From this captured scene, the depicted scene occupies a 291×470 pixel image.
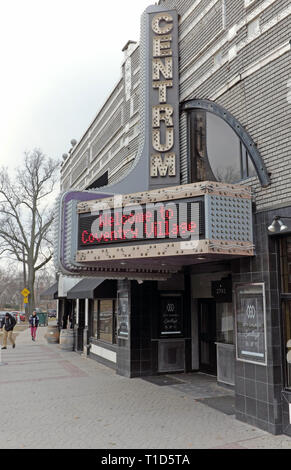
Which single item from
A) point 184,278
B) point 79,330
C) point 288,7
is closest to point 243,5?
point 288,7

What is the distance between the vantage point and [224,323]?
1087cm

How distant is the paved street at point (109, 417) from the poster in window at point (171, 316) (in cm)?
173

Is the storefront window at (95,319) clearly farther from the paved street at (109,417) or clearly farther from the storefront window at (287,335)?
the storefront window at (287,335)

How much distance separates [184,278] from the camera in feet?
41.3

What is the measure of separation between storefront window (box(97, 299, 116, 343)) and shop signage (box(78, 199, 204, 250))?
6048mm

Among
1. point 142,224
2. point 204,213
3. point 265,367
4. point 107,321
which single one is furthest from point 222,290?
point 107,321

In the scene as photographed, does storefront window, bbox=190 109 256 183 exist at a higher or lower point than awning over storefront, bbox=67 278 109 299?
higher

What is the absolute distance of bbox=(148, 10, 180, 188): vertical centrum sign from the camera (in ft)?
33.5

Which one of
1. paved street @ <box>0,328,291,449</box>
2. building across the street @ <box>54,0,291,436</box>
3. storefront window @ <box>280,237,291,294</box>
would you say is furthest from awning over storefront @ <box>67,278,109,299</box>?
storefront window @ <box>280,237,291,294</box>

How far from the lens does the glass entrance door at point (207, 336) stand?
11672 millimetres

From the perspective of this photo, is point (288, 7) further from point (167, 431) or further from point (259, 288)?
point (167, 431)

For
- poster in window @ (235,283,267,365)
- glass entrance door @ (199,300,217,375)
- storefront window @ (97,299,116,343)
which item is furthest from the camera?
storefront window @ (97,299,116,343)

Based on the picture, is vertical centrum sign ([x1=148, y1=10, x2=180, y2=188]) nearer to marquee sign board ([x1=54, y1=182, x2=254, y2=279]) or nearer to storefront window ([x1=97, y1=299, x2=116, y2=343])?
marquee sign board ([x1=54, y1=182, x2=254, y2=279])
